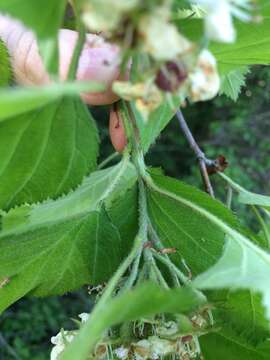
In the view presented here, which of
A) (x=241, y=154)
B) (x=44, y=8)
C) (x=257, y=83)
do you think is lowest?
(x=241, y=154)

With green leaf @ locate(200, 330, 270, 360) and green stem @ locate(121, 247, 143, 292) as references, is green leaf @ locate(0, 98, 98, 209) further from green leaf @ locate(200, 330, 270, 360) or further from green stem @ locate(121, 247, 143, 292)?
green leaf @ locate(200, 330, 270, 360)

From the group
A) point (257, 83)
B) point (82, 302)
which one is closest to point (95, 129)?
point (257, 83)

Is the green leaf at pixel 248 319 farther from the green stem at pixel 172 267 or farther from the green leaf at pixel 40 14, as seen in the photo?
the green leaf at pixel 40 14

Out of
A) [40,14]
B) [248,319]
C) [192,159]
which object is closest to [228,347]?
[248,319]

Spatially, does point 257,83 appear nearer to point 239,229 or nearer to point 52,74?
point 239,229

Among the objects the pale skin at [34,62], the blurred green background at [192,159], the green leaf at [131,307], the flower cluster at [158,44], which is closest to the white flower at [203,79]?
the flower cluster at [158,44]

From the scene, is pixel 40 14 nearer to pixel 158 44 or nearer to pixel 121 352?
pixel 158 44
